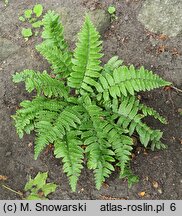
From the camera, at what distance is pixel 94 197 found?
16.0ft

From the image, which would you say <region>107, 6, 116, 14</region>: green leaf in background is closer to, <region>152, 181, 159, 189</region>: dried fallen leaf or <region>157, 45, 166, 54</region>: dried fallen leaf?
<region>157, 45, 166, 54</region>: dried fallen leaf

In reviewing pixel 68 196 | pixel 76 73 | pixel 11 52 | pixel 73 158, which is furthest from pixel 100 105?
pixel 11 52

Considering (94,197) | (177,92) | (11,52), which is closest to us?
(94,197)

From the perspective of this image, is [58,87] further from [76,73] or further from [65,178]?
[65,178]

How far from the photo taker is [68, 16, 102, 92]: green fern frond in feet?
15.1

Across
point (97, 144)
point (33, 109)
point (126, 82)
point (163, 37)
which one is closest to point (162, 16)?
point (163, 37)

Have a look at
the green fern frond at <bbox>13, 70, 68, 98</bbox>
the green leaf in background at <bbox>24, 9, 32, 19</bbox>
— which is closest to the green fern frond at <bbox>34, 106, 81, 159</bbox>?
the green fern frond at <bbox>13, 70, 68, 98</bbox>

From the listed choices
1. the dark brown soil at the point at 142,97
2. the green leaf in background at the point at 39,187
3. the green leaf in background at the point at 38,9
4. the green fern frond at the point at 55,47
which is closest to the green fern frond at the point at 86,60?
the green fern frond at the point at 55,47

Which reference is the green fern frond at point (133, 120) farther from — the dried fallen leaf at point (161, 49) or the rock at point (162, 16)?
the rock at point (162, 16)

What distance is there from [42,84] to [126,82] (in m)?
1.08

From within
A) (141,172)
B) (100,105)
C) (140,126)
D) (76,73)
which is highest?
(76,73)

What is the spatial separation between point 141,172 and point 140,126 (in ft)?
2.20

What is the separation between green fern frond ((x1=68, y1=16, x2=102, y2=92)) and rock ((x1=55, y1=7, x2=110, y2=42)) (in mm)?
1160

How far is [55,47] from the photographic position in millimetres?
4867
